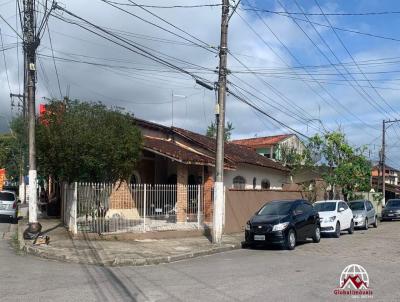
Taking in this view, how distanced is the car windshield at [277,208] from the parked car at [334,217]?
4137 mm

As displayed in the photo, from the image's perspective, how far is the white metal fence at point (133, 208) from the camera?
17984 millimetres

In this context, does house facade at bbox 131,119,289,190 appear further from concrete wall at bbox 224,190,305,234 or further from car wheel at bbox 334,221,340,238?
car wheel at bbox 334,221,340,238

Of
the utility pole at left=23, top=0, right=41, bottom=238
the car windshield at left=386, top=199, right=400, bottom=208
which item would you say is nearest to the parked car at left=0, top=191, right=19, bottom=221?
the utility pole at left=23, top=0, right=41, bottom=238

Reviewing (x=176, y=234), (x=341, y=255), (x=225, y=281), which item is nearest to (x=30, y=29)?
(x=176, y=234)

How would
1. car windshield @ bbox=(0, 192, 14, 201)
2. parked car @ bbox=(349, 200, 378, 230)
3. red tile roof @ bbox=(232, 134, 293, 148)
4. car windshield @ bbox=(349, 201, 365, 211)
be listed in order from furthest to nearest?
red tile roof @ bbox=(232, 134, 293, 148) → car windshield @ bbox=(349, 201, 365, 211) → parked car @ bbox=(349, 200, 378, 230) → car windshield @ bbox=(0, 192, 14, 201)

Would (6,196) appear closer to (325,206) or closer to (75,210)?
(75,210)

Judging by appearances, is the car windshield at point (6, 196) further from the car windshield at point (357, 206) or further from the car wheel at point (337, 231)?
the car windshield at point (357, 206)

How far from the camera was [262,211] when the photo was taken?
60.6ft

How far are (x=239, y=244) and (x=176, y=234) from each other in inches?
108

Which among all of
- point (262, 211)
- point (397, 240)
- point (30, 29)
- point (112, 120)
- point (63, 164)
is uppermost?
point (30, 29)

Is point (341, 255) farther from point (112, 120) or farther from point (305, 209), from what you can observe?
point (112, 120)

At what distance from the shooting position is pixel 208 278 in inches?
428

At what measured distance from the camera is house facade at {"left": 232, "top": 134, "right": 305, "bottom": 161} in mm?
46797

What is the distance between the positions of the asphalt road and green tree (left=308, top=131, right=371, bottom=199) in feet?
58.5
